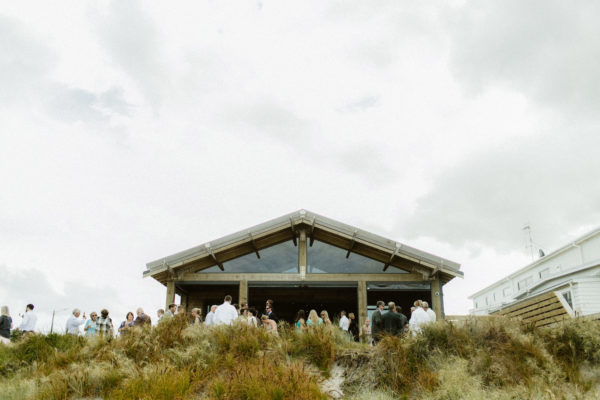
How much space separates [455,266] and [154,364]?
9339 mm

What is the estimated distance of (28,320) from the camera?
1184 cm

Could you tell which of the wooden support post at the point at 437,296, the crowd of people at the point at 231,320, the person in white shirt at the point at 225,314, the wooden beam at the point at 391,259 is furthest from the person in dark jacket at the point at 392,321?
the wooden support post at the point at 437,296

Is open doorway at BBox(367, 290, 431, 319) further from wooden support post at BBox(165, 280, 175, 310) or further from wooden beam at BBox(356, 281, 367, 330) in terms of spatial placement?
wooden support post at BBox(165, 280, 175, 310)

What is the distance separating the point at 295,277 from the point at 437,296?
13.9ft

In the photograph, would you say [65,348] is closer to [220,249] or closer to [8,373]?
[8,373]

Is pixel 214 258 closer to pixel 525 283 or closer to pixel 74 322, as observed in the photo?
pixel 74 322

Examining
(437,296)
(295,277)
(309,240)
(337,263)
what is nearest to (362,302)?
(337,263)

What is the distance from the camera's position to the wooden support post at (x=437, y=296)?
15.2m

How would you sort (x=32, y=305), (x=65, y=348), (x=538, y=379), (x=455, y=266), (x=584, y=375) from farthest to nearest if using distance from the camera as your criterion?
(x=455, y=266)
(x=32, y=305)
(x=65, y=348)
(x=584, y=375)
(x=538, y=379)

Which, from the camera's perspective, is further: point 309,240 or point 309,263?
point 309,240

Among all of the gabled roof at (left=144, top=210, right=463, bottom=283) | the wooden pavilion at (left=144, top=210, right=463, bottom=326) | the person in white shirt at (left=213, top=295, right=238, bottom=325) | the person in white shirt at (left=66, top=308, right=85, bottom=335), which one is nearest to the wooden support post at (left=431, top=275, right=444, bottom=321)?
the wooden pavilion at (left=144, top=210, right=463, bottom=326)

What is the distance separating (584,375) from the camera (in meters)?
8.50

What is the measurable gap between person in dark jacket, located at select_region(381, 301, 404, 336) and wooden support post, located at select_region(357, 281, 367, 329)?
15.5 ft

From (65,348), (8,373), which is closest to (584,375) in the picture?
(65,348)
